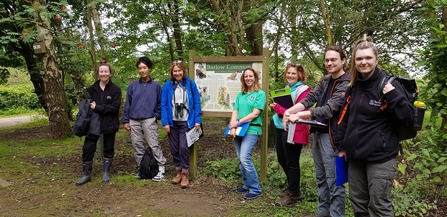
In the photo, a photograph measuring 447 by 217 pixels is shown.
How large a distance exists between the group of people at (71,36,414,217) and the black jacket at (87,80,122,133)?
0.05 ft

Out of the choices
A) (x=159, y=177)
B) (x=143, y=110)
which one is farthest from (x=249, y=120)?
(x=159, y=177)

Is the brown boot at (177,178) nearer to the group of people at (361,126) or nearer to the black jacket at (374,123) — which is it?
the group of people at (361,126)

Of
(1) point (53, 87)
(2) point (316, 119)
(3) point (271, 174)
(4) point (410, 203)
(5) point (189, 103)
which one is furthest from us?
(1) point (53, 87)

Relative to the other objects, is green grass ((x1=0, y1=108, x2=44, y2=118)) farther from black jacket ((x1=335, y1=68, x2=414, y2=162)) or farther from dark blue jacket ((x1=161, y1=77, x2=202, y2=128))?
black jacket ((x1=335, y1=68, x2=414, y2=162))

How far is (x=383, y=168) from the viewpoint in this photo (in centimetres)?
243

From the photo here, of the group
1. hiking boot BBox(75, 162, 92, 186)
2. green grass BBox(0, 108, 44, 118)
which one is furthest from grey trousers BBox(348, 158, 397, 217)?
green grass BBox(0, 108, 44, 118)

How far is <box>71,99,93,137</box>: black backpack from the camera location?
15.2ft

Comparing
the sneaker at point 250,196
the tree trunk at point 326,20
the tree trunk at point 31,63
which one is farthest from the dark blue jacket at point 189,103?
the tree trunk at point 31,63

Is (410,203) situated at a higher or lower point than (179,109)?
lower

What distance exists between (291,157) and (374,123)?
1.61 metres

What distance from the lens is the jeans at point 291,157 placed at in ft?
12.7

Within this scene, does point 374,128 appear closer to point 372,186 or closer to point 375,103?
point 375,103

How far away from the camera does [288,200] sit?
157 inches

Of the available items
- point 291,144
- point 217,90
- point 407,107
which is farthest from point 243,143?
point 407,107
